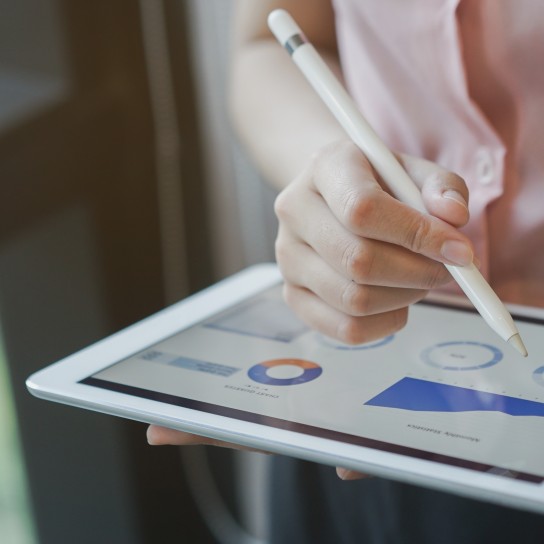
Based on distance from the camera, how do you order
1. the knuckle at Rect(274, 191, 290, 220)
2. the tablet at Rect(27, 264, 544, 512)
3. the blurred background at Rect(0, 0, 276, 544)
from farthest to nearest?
1. the blurred background at Rect(0, 0, 276, 544)
2. the knuckle at Rect(274, 191, 290, 220)
3. the tablet at Rect(27, 264, 544, 512)

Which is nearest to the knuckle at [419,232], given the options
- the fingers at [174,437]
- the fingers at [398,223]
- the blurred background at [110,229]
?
the fingers at [398,223]

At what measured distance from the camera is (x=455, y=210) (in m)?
0.41

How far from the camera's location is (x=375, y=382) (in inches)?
17.0

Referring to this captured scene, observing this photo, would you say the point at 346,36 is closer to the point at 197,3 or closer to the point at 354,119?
the point at 354,119

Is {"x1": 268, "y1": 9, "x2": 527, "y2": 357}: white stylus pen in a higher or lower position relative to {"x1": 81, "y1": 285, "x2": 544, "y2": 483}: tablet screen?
higher

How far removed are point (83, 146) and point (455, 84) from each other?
1.53 feet

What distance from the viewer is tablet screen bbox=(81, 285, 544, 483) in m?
0.38

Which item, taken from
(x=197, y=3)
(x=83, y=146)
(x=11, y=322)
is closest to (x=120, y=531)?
(x=11, y=322)

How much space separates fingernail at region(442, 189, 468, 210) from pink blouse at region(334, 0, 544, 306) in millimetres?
98

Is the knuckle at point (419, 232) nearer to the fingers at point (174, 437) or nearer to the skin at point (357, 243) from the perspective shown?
the skin at point (357, 243)

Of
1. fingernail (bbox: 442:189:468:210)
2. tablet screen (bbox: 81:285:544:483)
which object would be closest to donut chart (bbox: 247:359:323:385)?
tablet screen (bbox: 81:285:544:483)

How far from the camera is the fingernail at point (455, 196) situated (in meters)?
0.41

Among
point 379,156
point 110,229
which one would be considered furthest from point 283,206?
point 110,229

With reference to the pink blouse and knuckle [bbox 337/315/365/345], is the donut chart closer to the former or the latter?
knuckle [bbox 337/315/365/345]
